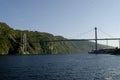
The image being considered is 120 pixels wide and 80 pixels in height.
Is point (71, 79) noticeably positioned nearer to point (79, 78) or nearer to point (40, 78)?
point (79, 78)

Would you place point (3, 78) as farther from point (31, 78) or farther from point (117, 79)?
point (117, 79)

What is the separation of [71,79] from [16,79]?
11.2m

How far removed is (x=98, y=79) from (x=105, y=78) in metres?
2.01

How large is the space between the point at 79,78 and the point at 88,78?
6.21ft

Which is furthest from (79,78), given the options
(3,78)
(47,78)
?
(3,78)

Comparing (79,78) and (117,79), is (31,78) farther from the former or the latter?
(117,79)

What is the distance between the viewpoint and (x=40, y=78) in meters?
58.9

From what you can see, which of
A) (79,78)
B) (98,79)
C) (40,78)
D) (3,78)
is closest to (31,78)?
(40,78)

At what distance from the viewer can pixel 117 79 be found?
56.6m

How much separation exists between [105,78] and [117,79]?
2.91m

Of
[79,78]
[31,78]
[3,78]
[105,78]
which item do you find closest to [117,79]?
[105,78]

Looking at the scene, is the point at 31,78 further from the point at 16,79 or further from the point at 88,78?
the point at 88,78

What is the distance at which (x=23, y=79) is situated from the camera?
2249 inches

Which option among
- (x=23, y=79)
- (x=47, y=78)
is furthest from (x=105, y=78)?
(x=23, y=79)
